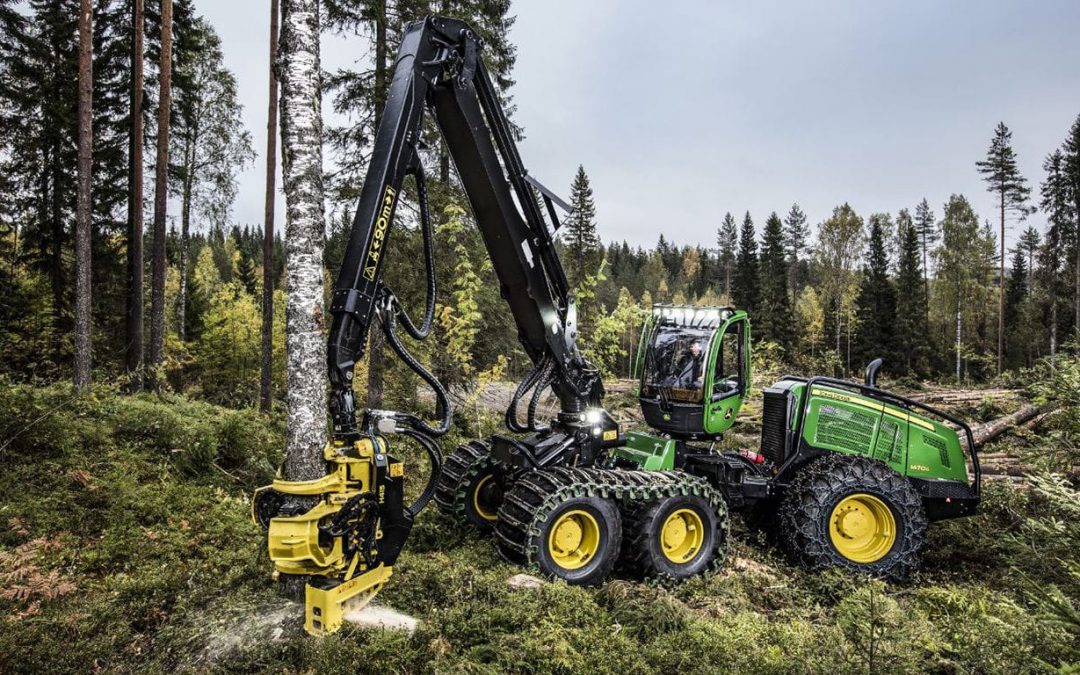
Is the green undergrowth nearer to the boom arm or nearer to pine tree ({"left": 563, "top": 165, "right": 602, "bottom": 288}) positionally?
the boom arm

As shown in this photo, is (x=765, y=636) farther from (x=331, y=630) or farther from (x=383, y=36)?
(x=383, y=36)

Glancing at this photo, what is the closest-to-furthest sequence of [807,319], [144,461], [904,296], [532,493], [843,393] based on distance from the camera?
[532,493] → [843,393] → [144,461] → [904,296] → [807,319]

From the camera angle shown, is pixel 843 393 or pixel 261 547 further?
pixel 843 393

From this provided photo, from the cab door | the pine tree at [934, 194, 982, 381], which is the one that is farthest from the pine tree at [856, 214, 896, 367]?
the cab door

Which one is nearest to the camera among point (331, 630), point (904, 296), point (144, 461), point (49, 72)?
point (331, 630)

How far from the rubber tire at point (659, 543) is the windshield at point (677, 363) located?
161cm

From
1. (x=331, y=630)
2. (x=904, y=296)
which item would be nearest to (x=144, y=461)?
(x=331, y=630)

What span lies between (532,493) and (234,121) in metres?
21.9

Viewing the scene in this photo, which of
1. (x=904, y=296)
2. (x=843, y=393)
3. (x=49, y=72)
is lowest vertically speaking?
(x=843, y=393)

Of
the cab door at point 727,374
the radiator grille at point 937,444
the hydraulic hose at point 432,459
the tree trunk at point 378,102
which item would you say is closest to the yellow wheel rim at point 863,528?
the radiator grille at point 937,444

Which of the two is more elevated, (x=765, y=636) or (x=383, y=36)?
(x=383, y=36)

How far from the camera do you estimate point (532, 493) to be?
17.4ft

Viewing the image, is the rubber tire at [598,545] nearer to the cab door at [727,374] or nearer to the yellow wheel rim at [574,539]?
the yellow wheel rim at [574,539]

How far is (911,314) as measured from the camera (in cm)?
4172
